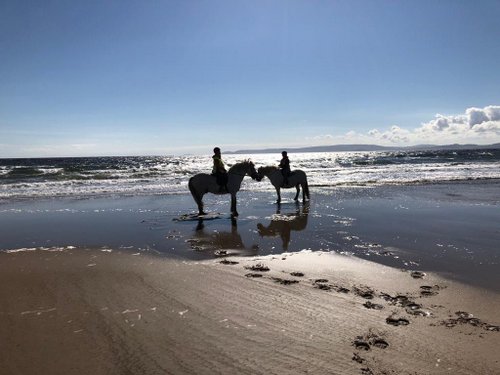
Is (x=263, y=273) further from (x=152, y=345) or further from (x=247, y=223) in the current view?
(x=247, y=223)

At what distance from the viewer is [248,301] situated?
4973 mm

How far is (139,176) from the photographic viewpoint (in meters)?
32.5

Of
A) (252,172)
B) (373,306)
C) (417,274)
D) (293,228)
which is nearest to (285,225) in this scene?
(293,228)

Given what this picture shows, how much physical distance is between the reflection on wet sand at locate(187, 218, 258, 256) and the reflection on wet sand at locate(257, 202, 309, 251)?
0.75 m

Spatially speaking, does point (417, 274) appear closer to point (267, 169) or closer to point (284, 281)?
point (284, 281)

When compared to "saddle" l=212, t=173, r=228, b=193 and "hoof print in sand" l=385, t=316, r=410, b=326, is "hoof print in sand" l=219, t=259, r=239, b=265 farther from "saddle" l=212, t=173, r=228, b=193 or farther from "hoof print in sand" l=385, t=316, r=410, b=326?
"saddle" l=212, t=173, r=228, b=193

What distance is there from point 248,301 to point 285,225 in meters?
6.00

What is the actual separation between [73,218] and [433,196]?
1459 centimetres

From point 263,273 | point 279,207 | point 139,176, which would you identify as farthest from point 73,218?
point 139,176

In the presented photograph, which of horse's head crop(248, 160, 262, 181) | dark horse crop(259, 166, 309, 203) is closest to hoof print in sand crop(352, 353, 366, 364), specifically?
horse's head crop(248, 160, 262, 181)

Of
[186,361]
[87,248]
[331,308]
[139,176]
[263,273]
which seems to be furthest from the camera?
[139,176]

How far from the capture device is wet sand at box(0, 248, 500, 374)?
349cm

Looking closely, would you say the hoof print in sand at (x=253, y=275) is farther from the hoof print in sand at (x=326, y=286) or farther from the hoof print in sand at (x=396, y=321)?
the hoof print in sand at (x=396, y=321)

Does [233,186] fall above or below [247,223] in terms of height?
above
